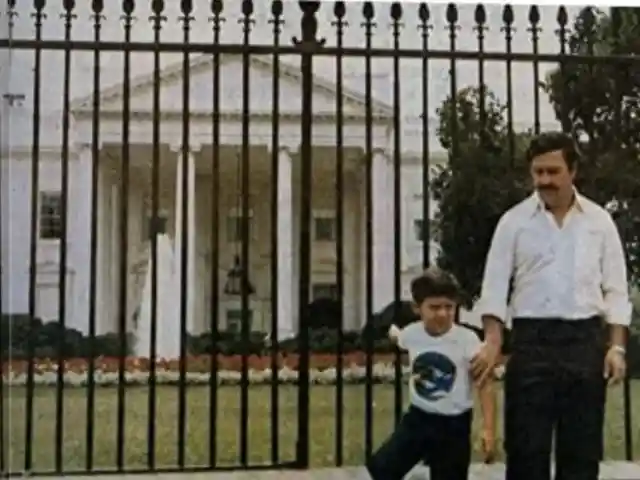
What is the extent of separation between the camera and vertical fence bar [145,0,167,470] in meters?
1.46

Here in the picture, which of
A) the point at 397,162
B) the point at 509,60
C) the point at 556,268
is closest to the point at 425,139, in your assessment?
the point at 397,162

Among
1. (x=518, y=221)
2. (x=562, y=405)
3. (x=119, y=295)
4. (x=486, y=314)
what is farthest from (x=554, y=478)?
(x=119, y=295)

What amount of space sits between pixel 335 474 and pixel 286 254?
34 cm

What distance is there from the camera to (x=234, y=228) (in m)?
1.50

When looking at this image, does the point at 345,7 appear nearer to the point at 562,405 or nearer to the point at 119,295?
the point at 119,295

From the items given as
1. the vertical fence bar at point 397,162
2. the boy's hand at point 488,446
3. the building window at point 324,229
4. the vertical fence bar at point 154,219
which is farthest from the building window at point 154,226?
the boy's hand at point 488,446

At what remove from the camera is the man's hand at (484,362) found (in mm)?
1381

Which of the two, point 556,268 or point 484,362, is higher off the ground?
point 556,268

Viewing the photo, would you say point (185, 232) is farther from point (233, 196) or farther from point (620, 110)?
point (620, 110)

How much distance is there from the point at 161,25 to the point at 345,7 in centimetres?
28

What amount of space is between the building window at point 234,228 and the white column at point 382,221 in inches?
7.8

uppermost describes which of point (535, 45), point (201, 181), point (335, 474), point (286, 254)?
point (535, 45)

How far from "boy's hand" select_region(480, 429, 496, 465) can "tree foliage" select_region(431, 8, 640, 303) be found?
0.69 feet

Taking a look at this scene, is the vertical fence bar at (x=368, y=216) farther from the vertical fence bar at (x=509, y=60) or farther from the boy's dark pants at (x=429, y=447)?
the vertical fence bar at (x=509, y=60)
